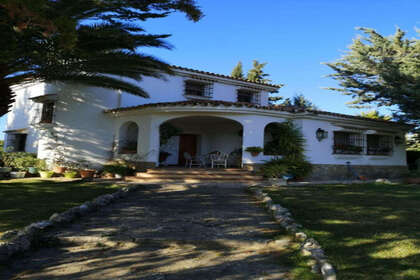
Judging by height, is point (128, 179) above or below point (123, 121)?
below

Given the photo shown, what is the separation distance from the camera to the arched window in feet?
43.7

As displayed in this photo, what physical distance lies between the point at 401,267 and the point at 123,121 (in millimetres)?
12309

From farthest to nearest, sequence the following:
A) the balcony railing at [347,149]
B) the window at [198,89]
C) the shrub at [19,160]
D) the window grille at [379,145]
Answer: the window at [198,89] < the window grille at [379,145] < the balcony railing at [347,149] < the shrub at [19,160]

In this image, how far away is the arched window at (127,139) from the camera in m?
13.3

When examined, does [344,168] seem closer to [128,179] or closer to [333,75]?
[333,75]

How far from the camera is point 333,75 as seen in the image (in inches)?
687

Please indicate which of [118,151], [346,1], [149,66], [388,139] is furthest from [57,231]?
[388,139]

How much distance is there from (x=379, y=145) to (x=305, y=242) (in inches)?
601

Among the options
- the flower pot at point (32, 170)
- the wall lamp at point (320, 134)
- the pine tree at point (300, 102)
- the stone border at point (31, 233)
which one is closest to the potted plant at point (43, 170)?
the flower pot at point (32, 170)

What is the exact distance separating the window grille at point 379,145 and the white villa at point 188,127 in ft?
0.17

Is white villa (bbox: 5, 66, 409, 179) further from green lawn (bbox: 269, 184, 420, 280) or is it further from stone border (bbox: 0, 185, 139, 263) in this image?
stone border (bbox: 0, 185, 139, 263)

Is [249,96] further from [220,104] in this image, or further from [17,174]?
[17,174]

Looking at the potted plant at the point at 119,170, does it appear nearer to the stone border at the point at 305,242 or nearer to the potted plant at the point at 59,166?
the potted plant at the point at 59,166

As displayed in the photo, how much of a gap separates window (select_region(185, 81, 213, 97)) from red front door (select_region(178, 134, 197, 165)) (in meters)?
2.53
